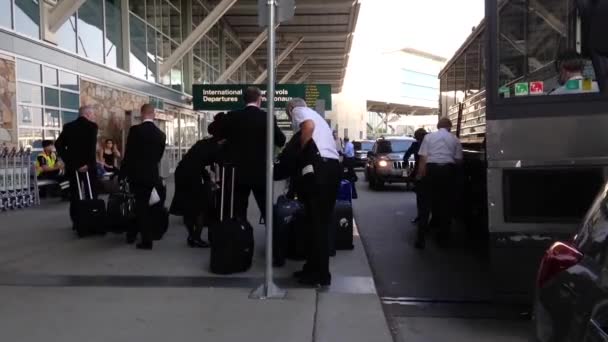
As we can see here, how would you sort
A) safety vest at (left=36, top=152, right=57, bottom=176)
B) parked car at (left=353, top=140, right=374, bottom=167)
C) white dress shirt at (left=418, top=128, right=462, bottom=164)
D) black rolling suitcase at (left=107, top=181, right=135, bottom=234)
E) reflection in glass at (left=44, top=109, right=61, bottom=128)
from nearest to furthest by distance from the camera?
black rolling suitcase at (left=107, top=181, right=135, bottom=234), white dress shirt at (left=418, top=128, right=462, bottom=164), safety vest at (left=36, top=152, right=57, bottom=176), reflection in glass at (left=44, top=109, right=61, bottom=128), parked car at (left=353, top=140, right=374, bottom=167)

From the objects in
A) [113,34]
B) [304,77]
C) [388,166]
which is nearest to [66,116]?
[113,34]

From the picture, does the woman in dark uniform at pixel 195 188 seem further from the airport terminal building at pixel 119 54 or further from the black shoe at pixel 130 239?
the airport terminal building at pixel 119 54

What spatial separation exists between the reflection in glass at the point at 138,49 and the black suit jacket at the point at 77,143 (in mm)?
11304

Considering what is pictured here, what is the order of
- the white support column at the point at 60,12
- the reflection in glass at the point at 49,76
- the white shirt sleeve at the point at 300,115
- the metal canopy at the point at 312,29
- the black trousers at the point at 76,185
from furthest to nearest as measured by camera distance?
the metal canopy at the point at 312,29
the reflection in glass at the point at 49,76
the white support column at the point at 60,12
the black trousers at the point at 76,185
the white shirt sleeve at the point at 300,115

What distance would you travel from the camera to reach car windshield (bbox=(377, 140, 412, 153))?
774 inches

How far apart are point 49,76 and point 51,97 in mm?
489

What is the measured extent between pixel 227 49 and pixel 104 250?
1108 inches

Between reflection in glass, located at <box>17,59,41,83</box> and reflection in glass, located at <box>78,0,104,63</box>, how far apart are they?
2.23 metres

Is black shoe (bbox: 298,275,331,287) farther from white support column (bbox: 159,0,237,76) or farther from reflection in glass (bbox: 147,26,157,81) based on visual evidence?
white support column (bbox: 159,0,237,76)

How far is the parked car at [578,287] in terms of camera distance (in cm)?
235

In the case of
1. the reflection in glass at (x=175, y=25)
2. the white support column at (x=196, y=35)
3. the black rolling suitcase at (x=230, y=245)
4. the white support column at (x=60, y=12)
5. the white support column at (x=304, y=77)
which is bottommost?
the black rolling suitcase at (x=230, y=245)

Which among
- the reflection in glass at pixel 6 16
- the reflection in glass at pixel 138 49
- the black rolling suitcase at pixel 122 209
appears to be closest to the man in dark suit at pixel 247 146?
the black rolling suitcase at pixel 122 209

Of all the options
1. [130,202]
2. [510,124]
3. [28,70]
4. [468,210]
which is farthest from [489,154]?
[28,70]

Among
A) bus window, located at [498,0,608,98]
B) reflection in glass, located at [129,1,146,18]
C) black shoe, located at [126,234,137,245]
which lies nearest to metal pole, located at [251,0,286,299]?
bus window, located at [498,0,608,98]
